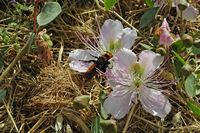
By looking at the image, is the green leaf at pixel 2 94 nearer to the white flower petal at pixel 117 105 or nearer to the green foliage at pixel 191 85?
the white flower petal at pixel 117 105

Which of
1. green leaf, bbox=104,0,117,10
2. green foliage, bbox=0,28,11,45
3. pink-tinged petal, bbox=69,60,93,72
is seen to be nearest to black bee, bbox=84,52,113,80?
pink-tinged petal, bbox=69,60,93,72

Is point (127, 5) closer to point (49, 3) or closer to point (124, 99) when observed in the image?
point (49, 3)

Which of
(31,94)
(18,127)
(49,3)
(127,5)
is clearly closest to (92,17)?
(127,5)

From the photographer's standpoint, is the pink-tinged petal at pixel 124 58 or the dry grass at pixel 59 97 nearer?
the pink-tinged petal at pixel 124 58

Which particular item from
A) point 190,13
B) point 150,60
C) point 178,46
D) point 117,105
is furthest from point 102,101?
point 190,13

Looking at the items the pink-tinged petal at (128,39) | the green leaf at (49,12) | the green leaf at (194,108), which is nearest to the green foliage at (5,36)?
the green leaf at (49,12)

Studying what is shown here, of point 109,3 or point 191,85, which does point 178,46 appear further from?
point 109,3
